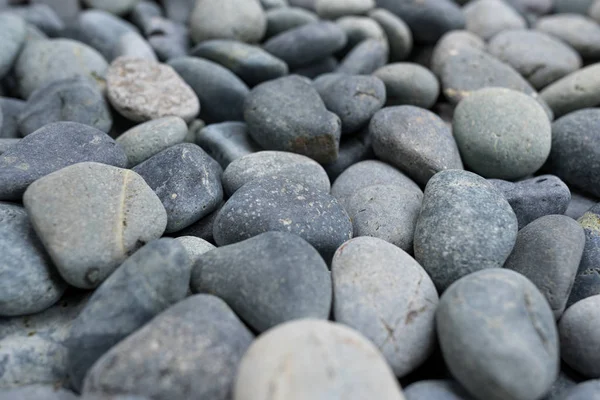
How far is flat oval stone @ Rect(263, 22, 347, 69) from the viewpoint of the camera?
2385 millimetres

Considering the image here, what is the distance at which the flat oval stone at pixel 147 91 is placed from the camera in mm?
1983

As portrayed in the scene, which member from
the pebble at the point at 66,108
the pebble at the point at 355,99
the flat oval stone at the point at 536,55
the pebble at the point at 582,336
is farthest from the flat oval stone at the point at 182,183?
the flat oval stone at the point at 536,55

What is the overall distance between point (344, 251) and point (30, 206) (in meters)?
0.82

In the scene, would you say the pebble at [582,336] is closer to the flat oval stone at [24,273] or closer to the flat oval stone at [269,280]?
the flat oval stone at [269,280]

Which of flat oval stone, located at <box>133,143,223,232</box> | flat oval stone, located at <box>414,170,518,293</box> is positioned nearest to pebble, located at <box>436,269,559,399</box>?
flat oval stone, located at <box>414,170,518,293</box>

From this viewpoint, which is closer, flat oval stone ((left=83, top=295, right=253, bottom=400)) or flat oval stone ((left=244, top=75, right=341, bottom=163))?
flat oval stone ((left=83, top=295, right=253, bottom=400))

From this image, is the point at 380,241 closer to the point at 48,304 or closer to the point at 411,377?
the point at 411,377

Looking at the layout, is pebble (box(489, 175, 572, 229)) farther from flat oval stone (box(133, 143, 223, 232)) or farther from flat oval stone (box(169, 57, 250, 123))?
flat oval stone (box(169, 57, 250, 123))

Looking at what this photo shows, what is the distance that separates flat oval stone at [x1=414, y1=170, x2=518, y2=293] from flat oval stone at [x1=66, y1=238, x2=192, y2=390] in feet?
2.15

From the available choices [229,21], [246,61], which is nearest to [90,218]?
[246,61]

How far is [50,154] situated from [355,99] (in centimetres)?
105

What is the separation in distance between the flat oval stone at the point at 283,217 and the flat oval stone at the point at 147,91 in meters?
0.64

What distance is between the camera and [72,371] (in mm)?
1196

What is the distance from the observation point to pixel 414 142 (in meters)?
1.79
